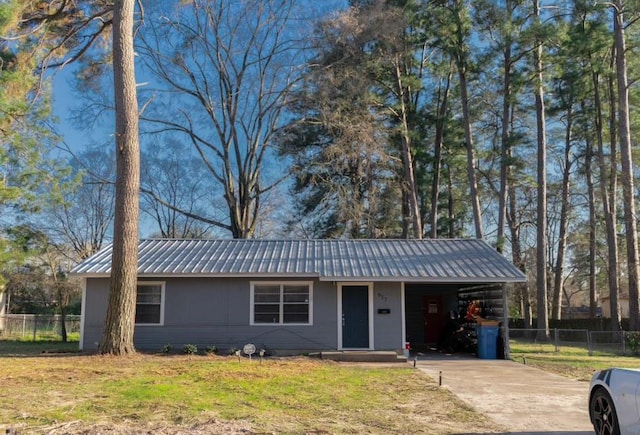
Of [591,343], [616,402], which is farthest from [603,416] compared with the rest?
[591,343]

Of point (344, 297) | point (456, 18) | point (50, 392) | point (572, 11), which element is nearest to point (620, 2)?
point (572, 11)

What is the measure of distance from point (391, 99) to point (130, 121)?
1799cm

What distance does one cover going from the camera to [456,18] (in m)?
25.7

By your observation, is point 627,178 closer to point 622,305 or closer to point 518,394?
point 518,394

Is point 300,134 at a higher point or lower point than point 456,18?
lower

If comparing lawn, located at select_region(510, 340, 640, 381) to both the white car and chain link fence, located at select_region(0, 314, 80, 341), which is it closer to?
Answer: the white car

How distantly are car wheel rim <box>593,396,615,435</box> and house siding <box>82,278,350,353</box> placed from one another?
938 cm

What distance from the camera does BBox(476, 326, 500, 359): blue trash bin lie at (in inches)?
582

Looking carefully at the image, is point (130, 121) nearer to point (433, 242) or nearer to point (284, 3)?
point (433, 242)

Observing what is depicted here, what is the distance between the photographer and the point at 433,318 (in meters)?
19.3

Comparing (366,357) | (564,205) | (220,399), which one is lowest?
(366,357)

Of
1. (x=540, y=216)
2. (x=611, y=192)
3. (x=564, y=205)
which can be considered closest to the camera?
(x=540, y=216)

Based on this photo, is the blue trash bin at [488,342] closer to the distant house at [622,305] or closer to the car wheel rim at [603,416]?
the car wheel rim at [603,416]

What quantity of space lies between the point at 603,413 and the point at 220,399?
5.00 meters
